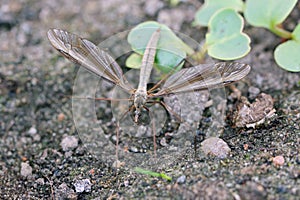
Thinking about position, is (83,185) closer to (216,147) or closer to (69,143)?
(69,143)

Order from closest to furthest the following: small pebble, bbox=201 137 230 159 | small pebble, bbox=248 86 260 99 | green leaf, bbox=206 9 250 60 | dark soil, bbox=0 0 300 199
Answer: dark soil, bbox=0 0 300 199, small pebble, bbox=201 137 230 159, green leaf, bbox=206 9 250 60, small pebble, bbox=248 86 260 99

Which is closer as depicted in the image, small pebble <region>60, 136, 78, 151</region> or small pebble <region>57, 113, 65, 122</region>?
small pebble <region>60, 136, 78, 151</region>

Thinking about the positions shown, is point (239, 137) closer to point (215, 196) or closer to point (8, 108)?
point (215, 196)

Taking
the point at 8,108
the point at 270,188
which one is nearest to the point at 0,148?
the point at 8,108

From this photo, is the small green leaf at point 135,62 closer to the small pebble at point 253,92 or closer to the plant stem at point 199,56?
the plant stem at point 199,56

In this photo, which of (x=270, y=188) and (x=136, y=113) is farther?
(x=136, y=113)

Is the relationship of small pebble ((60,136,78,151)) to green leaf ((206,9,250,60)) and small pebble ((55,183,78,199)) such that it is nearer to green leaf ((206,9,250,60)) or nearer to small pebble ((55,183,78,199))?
small pebble ((55,183,78,199))

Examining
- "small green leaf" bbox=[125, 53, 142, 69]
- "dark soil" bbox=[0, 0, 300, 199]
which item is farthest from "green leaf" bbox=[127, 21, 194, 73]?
"dark soil" bbox=[0, 0, 300, 199]
